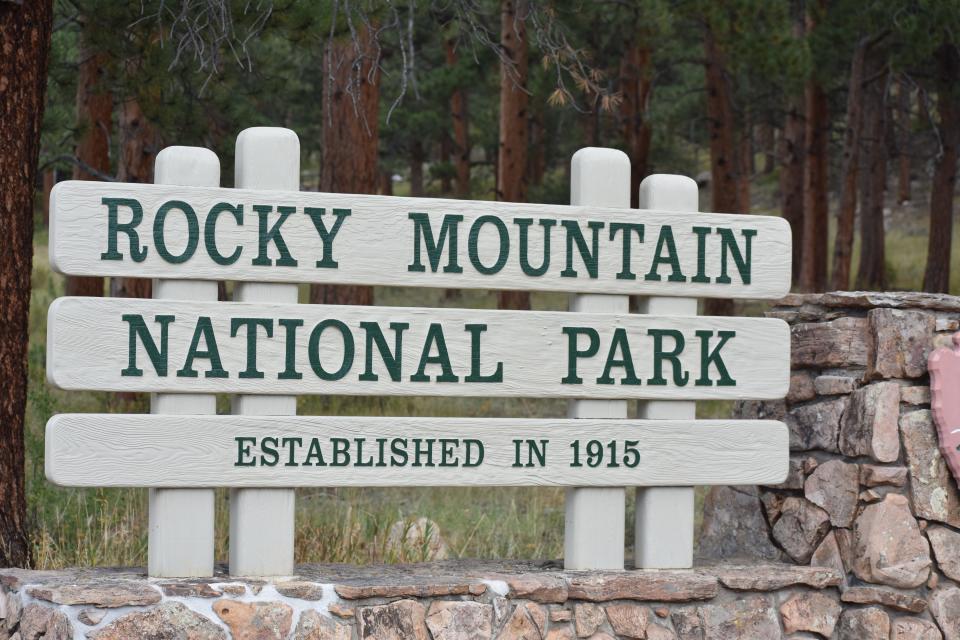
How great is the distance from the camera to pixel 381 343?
4195 millimetres

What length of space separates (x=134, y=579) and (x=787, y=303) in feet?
9.26

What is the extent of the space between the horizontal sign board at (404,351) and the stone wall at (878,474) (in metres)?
0.37

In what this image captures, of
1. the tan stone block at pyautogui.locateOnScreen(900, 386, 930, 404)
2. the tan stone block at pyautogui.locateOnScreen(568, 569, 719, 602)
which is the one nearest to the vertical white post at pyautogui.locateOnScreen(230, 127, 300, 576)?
the tan stone block at pyautogui.locateOnScreen(568, 569, 719, 602)

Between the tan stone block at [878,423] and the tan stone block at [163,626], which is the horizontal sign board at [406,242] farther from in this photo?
the tan stone block at [163,626]

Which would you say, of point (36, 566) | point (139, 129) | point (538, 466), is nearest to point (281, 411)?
point (538, 466)

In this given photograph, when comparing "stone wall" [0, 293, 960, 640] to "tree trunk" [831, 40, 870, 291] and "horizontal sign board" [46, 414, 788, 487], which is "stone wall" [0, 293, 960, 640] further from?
"tree trunk" [831, 40, 870, 291]

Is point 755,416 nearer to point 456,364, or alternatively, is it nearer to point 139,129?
point 456,364

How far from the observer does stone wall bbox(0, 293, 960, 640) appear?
397 cm

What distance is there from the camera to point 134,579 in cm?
404

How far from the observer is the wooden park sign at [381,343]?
397 centimetres

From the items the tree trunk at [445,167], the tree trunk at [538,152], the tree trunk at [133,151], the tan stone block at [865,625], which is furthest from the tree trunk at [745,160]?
the tan stone block at [865,625]

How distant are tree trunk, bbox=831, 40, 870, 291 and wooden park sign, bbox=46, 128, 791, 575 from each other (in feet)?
40.1

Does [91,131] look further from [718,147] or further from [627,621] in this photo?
[718,147]

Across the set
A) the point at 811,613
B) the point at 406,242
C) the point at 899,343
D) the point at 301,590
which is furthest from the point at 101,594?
the point at 899,343
